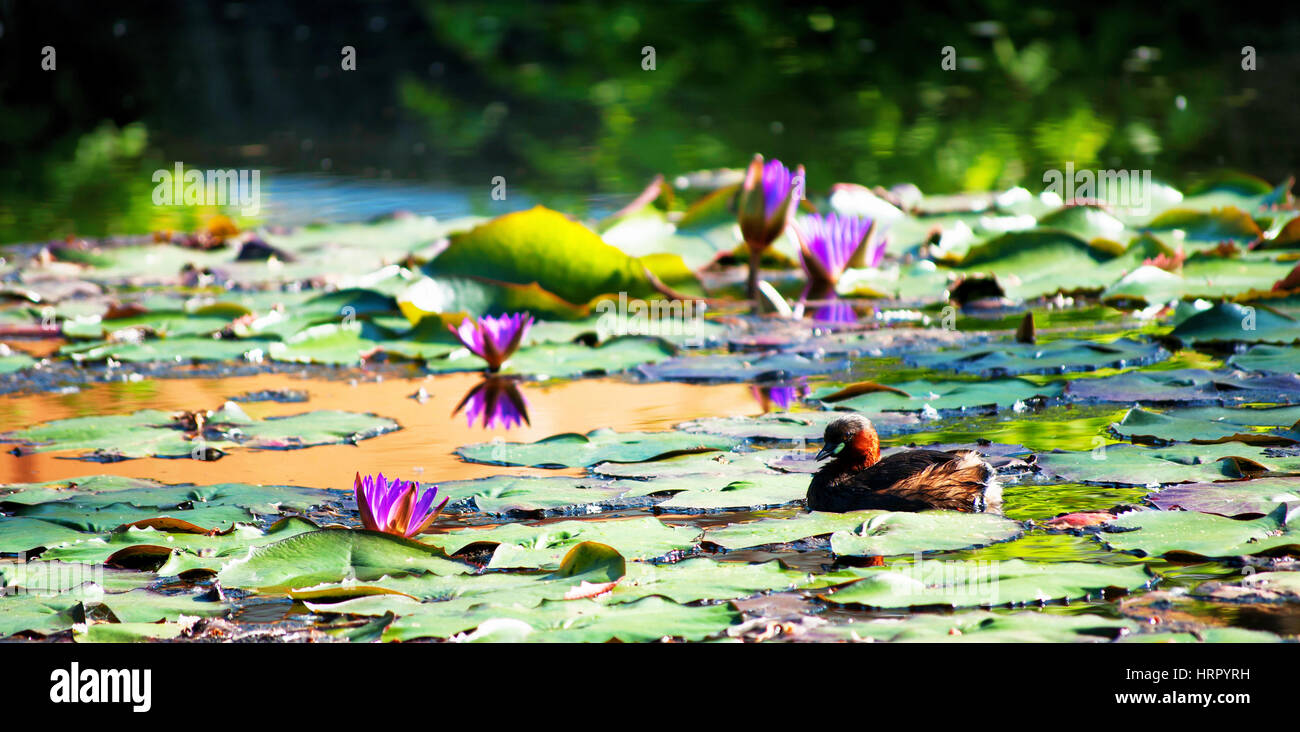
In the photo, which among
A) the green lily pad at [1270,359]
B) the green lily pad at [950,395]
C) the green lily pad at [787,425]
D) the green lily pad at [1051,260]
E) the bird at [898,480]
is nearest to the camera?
the bird at [898,480]

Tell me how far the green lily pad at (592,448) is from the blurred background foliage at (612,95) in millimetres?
5315

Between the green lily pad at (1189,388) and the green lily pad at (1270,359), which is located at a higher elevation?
the green lily pad at (1270,359)

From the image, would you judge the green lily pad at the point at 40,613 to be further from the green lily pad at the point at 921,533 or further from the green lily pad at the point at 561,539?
the green lily pad at the point at 921,533

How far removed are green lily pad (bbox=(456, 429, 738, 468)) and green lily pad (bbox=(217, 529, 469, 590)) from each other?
802mm

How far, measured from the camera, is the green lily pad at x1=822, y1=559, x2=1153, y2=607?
2.20 metres

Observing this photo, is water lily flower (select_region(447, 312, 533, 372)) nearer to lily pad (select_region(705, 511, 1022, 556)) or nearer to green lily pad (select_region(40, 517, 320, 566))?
green lily pad (select_region(40, 517, 320, 566))

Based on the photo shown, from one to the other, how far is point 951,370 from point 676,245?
226 cm

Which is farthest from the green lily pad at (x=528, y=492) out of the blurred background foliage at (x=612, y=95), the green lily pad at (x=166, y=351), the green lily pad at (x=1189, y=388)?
the blurred background foliage at (x=612, y=95)

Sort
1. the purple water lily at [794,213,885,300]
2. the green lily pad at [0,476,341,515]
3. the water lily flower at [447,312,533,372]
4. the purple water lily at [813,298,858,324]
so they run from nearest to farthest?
the green lily pad at [0,476,341,515] → the water lily flower at [447,312,533,372] → the purple water lily at [813,298,858,324] → the purple water lily at [794,213,885,300]

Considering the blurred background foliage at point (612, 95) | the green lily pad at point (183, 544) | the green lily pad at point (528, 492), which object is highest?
the blurred background foliage at point (612, 95)

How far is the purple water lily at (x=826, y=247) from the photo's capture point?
5508mm

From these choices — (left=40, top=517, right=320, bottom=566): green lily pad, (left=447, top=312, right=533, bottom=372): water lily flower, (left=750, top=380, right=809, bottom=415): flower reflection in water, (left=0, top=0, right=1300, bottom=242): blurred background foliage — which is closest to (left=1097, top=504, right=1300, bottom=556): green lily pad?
(left=750, top=380, right=809, bottom=415): flower reflection in water
